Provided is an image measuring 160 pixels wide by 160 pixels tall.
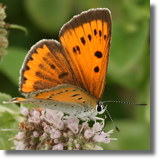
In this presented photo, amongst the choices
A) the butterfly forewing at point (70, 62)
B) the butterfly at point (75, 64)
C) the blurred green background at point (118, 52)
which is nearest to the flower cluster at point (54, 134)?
the butterfly at point (75, 64)

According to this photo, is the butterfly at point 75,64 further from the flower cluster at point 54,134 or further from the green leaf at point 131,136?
the green leaf at point 131,136

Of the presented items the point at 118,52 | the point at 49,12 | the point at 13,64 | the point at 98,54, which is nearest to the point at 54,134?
the point at 98,54

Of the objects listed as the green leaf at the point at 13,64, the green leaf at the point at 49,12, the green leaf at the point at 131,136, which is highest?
the green leaf at the point at 49,12

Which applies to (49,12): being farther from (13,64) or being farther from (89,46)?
(89,46)

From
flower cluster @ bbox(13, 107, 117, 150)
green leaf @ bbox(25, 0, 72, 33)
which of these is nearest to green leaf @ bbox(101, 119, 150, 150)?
flower cluster @ bbox(13, 107, 117, 150)

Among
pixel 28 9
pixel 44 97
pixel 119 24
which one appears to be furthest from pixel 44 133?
pixel 28 9

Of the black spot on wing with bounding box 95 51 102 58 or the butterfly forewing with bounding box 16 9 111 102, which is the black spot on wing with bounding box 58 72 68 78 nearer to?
the butterfly forewing with bounding box 16 9 111 102
